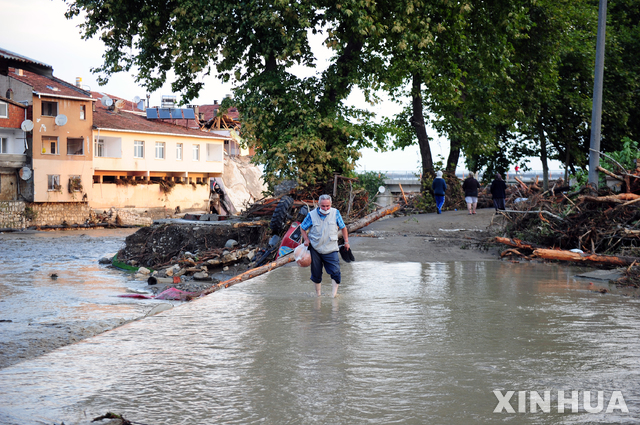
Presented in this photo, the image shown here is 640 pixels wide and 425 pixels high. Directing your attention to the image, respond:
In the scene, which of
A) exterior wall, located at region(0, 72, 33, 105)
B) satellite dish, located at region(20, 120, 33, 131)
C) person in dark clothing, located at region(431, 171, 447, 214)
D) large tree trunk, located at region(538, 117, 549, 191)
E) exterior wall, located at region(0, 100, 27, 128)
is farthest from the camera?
→ exterior wall, located at region(0, 72, 33, 105)

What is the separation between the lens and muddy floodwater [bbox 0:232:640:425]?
442 cm

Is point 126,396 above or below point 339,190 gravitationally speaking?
below

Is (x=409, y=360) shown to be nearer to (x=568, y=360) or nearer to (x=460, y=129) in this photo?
(x=568, y=360)

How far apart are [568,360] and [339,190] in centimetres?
1567

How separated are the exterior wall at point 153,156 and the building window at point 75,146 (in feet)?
5.10

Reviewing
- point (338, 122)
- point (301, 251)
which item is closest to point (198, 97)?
point (338, 122)

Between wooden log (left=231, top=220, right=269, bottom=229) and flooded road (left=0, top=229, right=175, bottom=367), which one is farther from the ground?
wooden log (left=231, top=220, right=269, bottom=229)

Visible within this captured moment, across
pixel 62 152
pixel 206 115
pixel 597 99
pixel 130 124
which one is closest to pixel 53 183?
pixel 62 152

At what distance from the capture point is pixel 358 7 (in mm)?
18906

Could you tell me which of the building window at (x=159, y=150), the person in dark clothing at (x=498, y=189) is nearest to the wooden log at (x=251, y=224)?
the person in dark clothing at (x=498, y=189)

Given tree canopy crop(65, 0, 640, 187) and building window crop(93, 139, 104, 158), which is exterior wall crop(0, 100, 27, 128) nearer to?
building window crop(93, 139, 104, 158)

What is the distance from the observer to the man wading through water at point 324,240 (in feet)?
32.1

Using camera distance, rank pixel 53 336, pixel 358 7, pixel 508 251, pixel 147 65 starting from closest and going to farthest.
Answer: pixel 53 336 < pixel 508 251 < pixel 358 7 < pixel 147 65

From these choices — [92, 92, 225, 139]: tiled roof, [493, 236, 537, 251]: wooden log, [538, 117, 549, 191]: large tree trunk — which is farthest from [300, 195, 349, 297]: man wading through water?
[92, 92, 225, 139]: tiled roof
